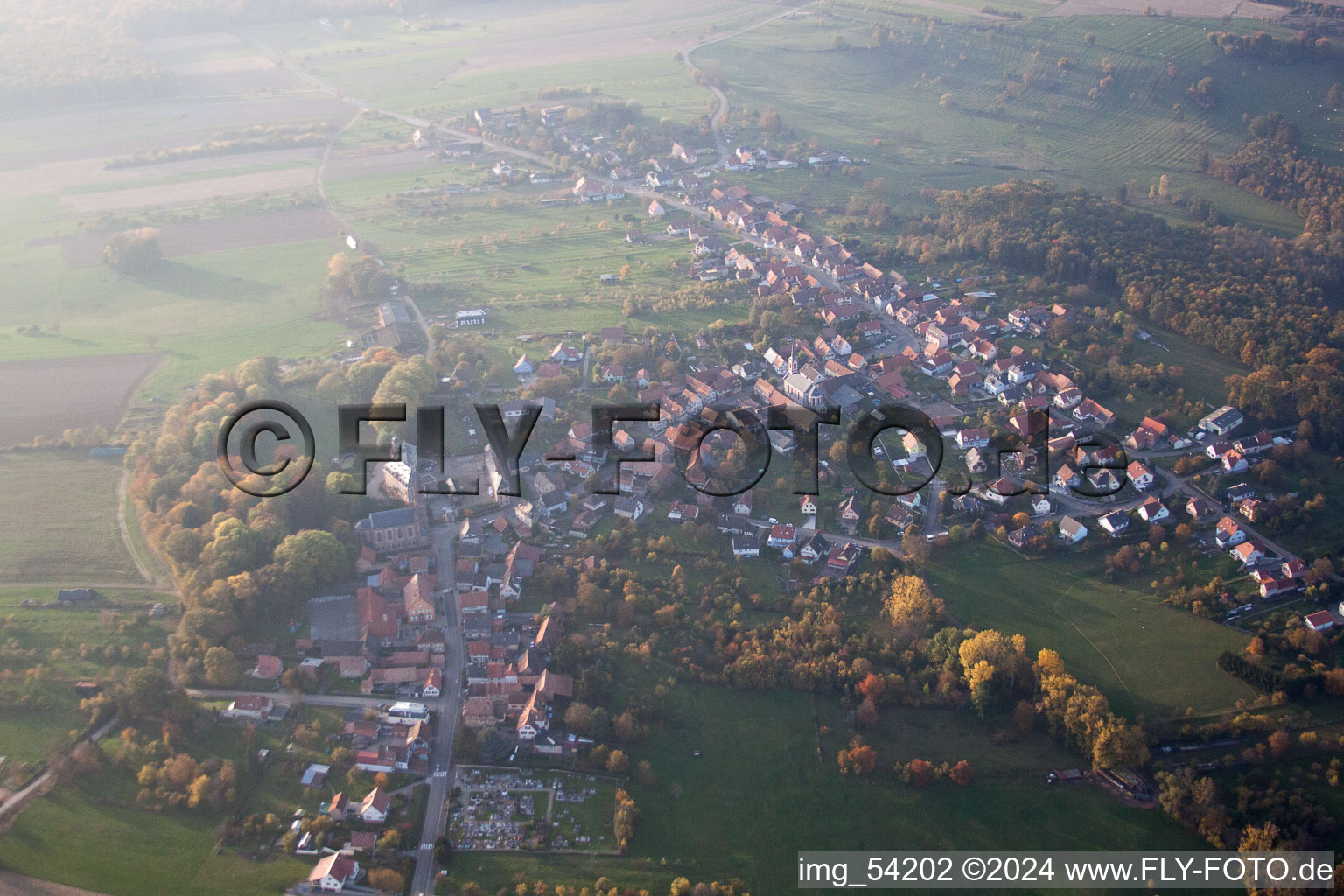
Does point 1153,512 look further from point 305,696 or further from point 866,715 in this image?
point 305,696

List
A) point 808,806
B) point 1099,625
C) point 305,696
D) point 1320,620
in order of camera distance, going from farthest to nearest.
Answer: point 1099,625, point 1320,620, point 305,696, point 808,806

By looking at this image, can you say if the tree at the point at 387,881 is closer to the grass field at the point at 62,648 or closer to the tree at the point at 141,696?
the tree at the point at 141,696

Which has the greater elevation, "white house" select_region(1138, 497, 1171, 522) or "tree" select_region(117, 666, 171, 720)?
"white house" select_region(1138, 497, 1171, 522)

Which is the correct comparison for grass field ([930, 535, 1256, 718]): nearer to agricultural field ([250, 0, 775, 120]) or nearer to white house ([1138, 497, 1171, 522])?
white house ([1138, 497, 1171, 522])

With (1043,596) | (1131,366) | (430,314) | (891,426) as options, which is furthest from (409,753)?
(1131,366)

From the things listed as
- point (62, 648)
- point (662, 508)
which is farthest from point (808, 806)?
point (62, 648)

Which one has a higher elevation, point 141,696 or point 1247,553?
point 1247,553

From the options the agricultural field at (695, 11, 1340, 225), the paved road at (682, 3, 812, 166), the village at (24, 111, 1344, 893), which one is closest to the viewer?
the village at (24, 111, 1344, 893)

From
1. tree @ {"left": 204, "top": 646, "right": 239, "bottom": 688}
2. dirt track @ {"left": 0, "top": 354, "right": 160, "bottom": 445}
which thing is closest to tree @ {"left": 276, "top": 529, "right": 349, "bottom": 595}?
tree @ {"left": 204, "top": 646, "right": 239, "bottom": 688}
